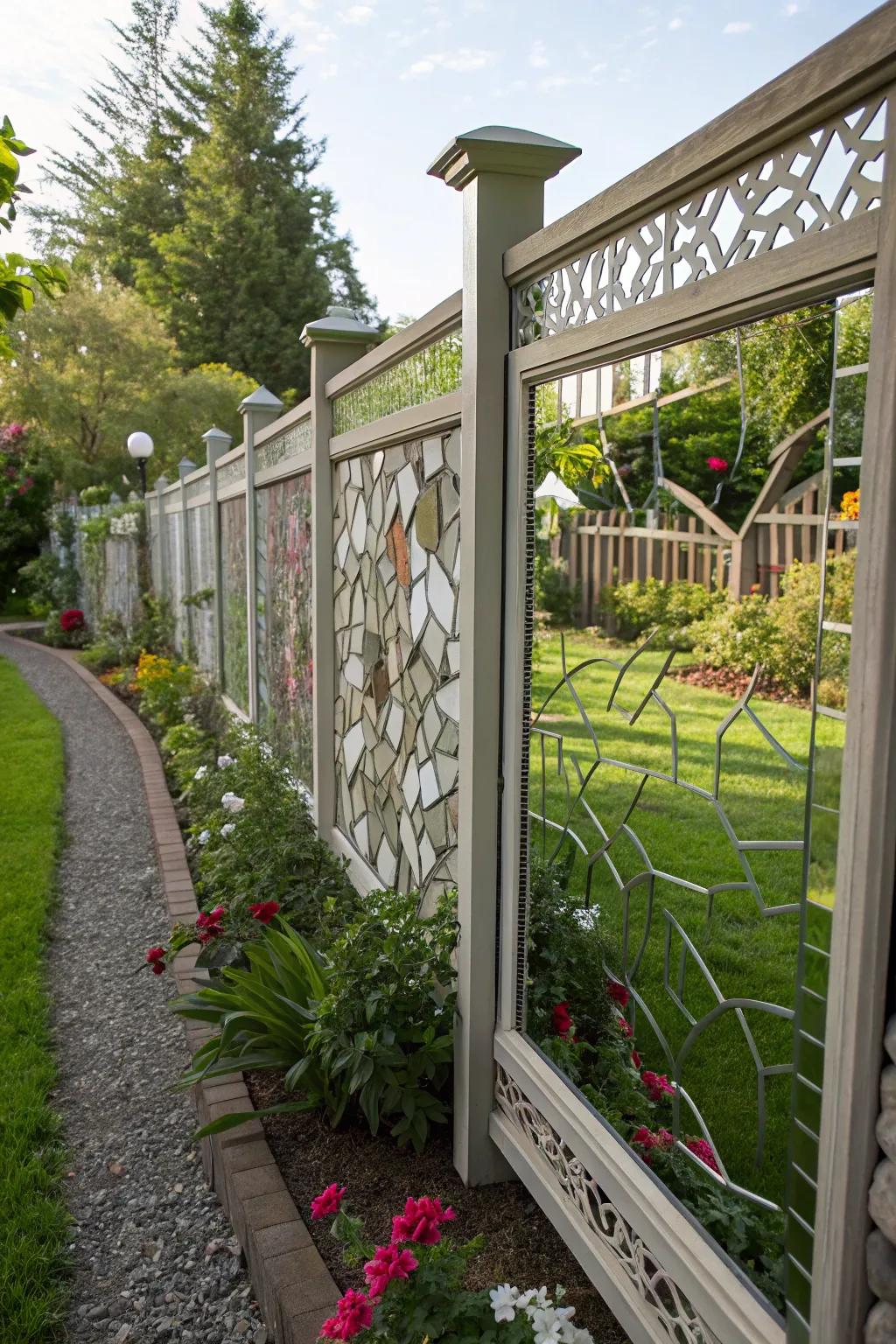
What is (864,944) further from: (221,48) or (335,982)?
(221,48)

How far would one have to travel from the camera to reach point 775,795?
5.88ft

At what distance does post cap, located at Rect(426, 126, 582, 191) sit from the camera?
2360 millimetres

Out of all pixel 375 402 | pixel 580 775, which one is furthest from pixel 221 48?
pixel 580 775

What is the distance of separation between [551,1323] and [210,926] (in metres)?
2.28

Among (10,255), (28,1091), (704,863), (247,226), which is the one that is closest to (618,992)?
(704,863)

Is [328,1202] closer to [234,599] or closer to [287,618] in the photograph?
[287,618]

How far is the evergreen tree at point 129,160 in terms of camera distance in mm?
30734

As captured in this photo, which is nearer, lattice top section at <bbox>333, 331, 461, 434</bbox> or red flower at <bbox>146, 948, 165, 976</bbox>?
lattice top section at <bbox>333, 331, 461, 434</bbox>

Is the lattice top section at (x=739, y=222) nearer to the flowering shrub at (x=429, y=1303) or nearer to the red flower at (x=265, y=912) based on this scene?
the flowering shrub at (x=429, y=1303)

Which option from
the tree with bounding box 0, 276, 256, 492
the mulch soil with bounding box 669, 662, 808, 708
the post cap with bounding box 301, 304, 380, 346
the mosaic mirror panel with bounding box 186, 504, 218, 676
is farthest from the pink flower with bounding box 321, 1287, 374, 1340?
the tree with bounding box 0, 276, 256, 492

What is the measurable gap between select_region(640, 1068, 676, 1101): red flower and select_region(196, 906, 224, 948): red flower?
1.88 meters

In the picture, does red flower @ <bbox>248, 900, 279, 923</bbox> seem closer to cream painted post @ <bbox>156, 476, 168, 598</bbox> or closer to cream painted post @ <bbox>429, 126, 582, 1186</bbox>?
cream painted post @ <bbox>429, 126, 582, 1186</bbox>

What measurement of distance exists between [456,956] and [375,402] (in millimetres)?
1970

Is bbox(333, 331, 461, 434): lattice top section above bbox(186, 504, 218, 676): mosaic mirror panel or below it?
above
